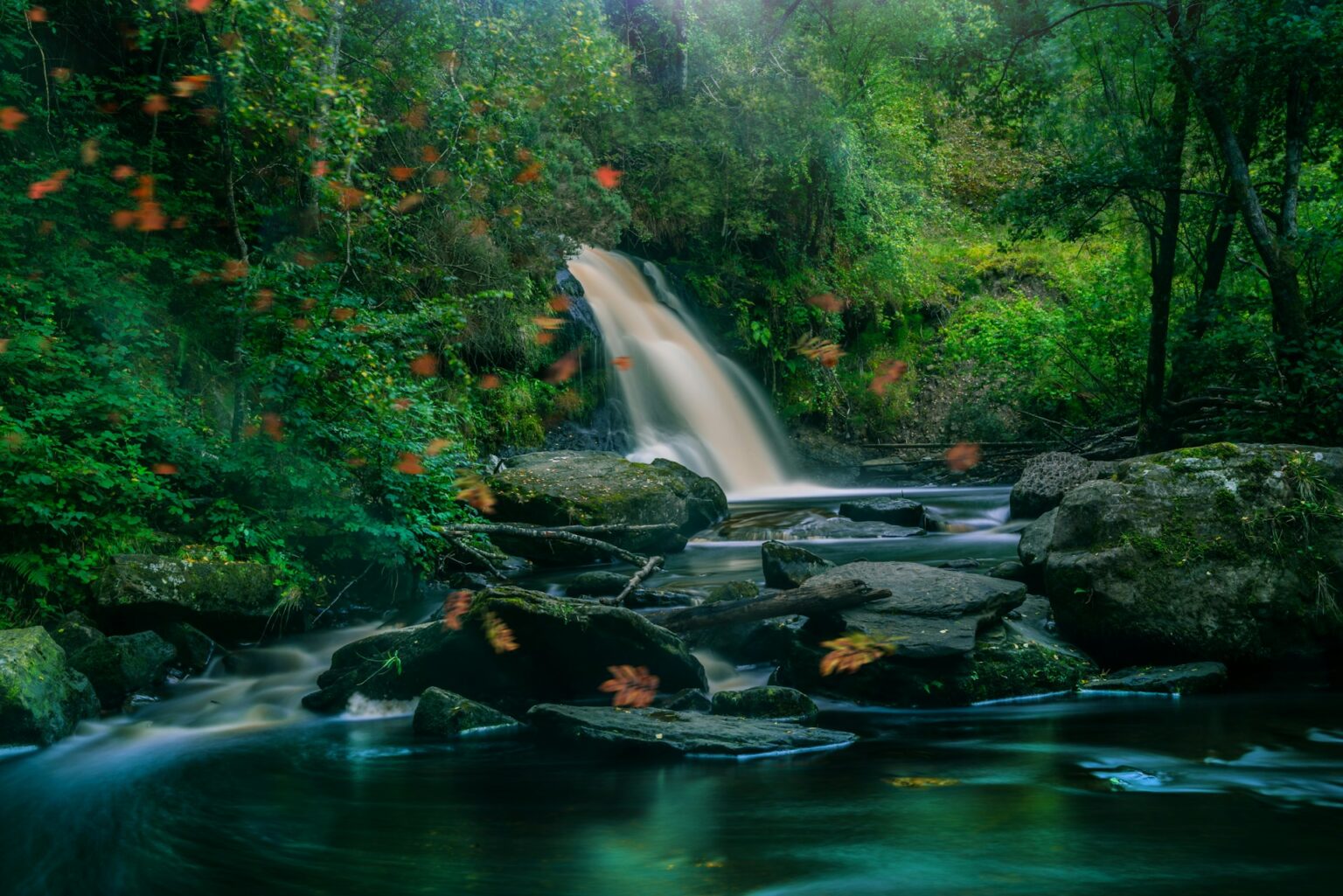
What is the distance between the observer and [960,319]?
22.6 meters

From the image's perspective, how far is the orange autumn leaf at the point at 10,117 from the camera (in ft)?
27.6

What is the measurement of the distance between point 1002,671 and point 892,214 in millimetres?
17180

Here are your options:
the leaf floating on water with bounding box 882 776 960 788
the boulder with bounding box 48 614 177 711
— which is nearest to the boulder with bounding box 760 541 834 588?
the leaf floating on water with bounding box 882 776 960 788

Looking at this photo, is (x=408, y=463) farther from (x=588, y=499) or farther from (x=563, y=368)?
(x=563, y=368)

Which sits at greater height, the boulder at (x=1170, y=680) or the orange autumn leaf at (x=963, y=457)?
the orange autumn leaf at (x=963, y=457)

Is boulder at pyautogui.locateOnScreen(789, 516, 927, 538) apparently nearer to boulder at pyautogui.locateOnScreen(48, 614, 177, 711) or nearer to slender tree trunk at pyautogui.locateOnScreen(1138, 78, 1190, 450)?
slender tree trunk at pyautogui.locateOnScreen(1138, 78, 1190, 450)

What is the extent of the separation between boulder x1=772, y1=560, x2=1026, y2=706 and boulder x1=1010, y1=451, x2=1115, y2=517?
585 cm

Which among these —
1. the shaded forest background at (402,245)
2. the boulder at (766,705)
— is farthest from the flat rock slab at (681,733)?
the shaded forest background at (402,245)

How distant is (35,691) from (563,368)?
36.4 ft

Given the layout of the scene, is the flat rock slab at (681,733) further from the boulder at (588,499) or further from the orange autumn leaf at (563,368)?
the orange autumn leaf at (563,368)

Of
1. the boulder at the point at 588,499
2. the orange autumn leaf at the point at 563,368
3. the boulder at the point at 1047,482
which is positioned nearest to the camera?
the boulder at the point at 588,499

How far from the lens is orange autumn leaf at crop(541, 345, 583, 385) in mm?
15930

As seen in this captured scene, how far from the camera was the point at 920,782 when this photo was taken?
4508mm

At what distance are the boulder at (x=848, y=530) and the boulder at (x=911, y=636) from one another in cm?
538
